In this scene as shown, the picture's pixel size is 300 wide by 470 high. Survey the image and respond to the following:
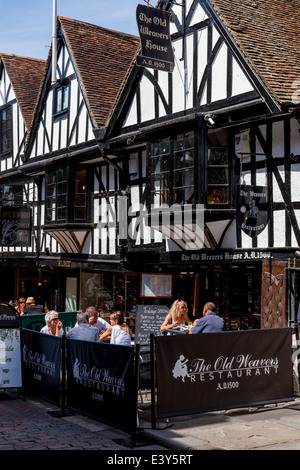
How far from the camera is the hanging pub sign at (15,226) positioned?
2081 cm

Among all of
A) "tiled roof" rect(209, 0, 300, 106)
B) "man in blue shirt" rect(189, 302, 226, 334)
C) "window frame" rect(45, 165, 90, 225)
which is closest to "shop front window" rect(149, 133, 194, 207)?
"tiled roof" rect(209, 0, 300, 106)

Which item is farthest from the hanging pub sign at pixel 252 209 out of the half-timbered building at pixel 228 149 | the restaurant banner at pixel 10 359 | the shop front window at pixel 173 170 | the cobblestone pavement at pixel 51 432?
the cobblestone pavement at pixel 51 432

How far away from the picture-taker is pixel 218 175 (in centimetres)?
1416

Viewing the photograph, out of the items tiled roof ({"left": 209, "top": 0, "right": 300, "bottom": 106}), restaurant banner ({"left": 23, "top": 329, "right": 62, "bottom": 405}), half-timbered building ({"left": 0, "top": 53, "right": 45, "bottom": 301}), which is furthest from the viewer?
half-timbered building ({"left": 0, "top": 53, "right": 45, "bottom": 301})

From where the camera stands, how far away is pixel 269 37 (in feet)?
46.8

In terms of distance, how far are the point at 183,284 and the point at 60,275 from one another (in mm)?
6818

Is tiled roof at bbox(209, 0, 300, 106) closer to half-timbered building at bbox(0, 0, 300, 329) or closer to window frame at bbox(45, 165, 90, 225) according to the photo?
half-timbered building at bbox(0, 0, 300, 329)

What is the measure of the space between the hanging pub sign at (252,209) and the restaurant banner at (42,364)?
522 cm

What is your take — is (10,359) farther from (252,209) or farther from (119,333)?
(252,209)

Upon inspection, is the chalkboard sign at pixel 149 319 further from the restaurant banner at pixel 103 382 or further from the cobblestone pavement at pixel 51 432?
the restaurant banner at pixel 103 382

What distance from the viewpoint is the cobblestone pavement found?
7.71 meters

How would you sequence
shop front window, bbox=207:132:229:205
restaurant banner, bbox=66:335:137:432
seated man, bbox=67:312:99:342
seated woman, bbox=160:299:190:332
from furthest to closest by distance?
shop front window, bbox=207:132:229:205 < seated woman, bbox=160:299:190:332 < seated man, bbox=67:312:99:342 < restaurant banner, bbox=66:335:137:432

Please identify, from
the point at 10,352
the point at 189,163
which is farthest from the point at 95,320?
the point at 189,163

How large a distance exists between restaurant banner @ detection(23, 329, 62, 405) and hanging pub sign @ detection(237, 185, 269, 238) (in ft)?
17.1
